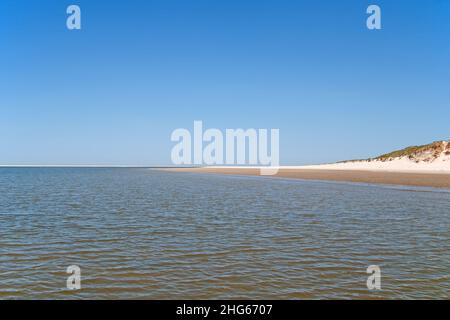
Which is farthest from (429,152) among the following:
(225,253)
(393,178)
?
(225,253)

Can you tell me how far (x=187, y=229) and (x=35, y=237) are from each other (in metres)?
5.37

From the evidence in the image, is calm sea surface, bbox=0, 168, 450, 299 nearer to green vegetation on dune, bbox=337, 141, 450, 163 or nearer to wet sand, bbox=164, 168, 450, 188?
wet sand, bbox=164, 168, 450, 188

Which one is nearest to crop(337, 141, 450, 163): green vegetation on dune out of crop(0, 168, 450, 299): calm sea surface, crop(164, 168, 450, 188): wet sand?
crop(164, 168, 450, 188): wet sand

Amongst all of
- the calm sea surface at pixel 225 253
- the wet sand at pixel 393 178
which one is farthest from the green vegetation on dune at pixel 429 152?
the calm sea surface at pixel 225 253

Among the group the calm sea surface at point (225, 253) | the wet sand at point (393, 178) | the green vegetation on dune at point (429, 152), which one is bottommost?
the calm sea surface at point (225, 253)

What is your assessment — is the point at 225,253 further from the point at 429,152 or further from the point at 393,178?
the point at 429,152

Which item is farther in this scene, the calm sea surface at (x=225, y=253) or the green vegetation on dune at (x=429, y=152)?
the green vegetation on dune at (x=429, y=152)

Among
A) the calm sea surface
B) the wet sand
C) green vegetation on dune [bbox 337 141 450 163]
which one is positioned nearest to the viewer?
the calm sea surface

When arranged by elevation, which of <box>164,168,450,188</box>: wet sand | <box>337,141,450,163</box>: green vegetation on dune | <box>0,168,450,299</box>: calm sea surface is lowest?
<box>0,168,450,299</box>: calm sea surface

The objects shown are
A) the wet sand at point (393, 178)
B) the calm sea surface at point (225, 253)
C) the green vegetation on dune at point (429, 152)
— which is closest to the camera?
the calm sea surface at point (225, 253)

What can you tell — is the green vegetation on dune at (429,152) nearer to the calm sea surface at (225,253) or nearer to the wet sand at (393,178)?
the wet sand at (393,178)
